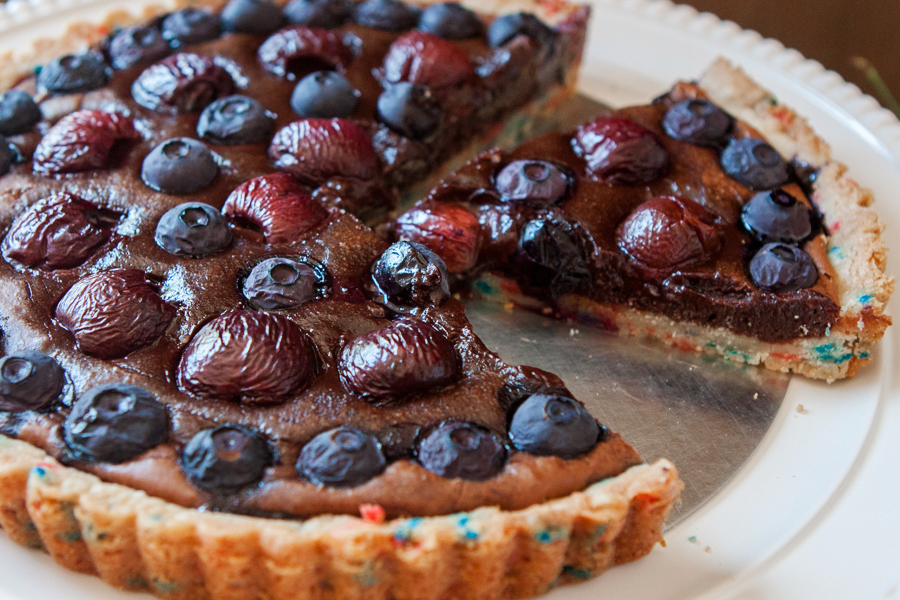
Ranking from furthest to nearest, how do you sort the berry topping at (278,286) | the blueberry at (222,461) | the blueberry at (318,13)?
the blueberry at (318,13) < the berry topping at (278,286) < the blueberry at (222,461)

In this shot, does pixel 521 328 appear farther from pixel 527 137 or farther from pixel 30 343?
pixel 30 343

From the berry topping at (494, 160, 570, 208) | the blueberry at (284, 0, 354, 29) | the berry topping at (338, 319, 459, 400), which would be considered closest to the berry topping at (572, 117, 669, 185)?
the berry topping at (494, 160, 570, 208)

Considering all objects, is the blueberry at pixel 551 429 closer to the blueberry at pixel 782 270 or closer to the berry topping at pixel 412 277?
the berry topping at pixel 412 277

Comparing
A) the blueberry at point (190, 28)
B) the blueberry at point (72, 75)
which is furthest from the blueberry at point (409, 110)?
the blueberry at point (72, 75)

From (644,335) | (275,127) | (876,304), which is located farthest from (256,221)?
(876,304)

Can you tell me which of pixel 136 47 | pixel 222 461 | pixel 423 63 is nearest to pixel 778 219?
pixel 423 63

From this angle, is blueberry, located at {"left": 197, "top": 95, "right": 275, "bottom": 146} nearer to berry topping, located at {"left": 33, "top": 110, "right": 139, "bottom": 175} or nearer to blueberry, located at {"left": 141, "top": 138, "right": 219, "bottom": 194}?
blueberry, located at {"left": 141, "top": 138, "right": 219, "bottom": 194}
